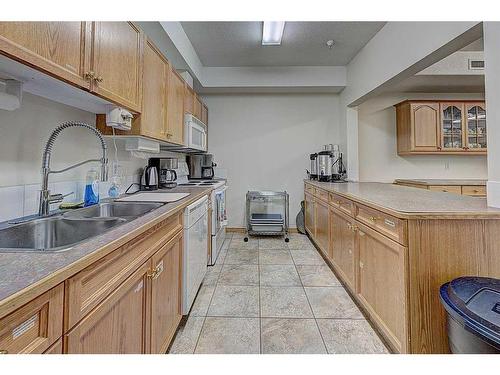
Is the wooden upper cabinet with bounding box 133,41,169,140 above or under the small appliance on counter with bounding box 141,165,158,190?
above

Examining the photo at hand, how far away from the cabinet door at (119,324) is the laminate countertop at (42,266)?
0.17 m

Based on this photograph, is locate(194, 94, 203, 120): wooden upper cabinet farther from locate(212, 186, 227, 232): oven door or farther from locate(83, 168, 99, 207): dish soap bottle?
locate(83, 168, 99, 207): dish soap bottle

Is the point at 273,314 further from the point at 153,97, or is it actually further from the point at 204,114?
the point at 204,114

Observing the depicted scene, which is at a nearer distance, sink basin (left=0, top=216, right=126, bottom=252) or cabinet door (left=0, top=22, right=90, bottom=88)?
cabinet door (left=0, top=22, right=90, bottom=88)

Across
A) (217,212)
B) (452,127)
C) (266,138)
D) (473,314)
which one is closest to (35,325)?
(473,314)

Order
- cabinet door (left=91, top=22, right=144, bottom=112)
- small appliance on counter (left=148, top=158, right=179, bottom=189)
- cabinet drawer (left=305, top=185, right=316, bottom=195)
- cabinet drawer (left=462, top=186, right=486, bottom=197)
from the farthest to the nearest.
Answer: cabinet drawer (left=462, top=186, right=486, bottom=197) → cabinet drawer (left=305, top=185, right=316, bottom=195) → small appliance on counter (left=148, top=158, right=179, bottom=189) → cabinet door (left=91, top=22, right=144, bottom=112)

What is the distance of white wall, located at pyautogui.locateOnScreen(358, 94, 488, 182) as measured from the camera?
4.13m

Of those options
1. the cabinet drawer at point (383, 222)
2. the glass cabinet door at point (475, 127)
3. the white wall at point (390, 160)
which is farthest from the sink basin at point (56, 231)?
the glass cabinet door at point (475, 127)

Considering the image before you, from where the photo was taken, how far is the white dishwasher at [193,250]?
5.64 feet

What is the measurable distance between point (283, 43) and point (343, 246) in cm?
252

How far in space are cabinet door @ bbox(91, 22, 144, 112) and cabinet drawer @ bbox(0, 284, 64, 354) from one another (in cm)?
103

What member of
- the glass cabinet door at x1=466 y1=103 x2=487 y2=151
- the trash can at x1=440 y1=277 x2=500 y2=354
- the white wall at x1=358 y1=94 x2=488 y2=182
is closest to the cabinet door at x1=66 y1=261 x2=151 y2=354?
the trash can at x1=440 y1=277 x2=500 y2=354

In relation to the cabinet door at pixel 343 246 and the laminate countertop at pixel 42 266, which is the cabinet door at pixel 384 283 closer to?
the cabinet door at pixel 343 246

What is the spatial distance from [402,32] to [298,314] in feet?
8.76
